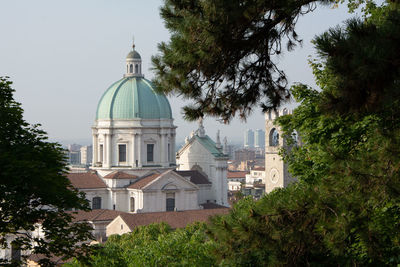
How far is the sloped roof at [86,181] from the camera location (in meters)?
59.0

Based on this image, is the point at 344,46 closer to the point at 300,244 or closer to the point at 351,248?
the point at 300,244

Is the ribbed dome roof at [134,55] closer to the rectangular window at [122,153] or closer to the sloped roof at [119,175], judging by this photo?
the rectangular window at [122,153]

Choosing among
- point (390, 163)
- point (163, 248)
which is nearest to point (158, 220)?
point (163, 248)

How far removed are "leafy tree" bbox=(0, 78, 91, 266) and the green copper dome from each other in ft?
157

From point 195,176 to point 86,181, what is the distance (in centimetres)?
1044

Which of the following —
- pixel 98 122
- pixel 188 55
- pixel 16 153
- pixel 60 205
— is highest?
pixel 98 122

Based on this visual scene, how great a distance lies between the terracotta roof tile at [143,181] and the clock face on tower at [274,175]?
10.3 meters

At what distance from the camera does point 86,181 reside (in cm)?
5988

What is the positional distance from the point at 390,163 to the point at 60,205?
25.3ft

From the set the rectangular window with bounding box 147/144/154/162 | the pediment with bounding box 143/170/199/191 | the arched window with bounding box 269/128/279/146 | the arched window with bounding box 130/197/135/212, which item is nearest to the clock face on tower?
the arched window with bounding box 269/128/279/146

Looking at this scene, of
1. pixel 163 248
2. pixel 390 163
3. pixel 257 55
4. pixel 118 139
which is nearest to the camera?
pixel 390 163

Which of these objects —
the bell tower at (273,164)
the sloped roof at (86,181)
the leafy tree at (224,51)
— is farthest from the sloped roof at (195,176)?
the leafy tree at (224,51)

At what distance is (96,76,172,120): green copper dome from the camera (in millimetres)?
62062

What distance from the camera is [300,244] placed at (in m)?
8.34
